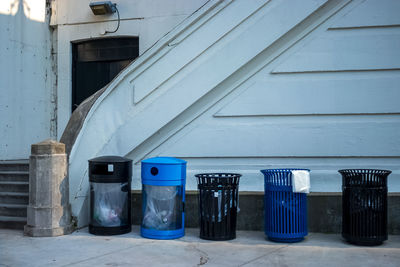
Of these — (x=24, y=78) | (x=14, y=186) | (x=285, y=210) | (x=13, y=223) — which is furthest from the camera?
(x=24, y=78)

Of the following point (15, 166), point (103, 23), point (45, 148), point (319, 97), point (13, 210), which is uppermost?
point (103, 23)

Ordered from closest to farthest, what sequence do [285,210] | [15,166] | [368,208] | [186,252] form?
Result: [186,252] → [368,208] → [285,210] → [15,166]

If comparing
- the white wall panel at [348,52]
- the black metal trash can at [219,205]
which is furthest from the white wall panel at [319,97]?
the black metal trash can at [219,205]

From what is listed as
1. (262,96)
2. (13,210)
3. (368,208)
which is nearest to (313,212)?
(368,208)

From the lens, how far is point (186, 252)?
5129 mm

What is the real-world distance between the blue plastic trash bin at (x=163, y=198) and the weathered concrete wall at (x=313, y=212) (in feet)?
1.63

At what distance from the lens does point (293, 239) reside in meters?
5.62

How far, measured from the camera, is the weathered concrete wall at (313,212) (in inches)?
237

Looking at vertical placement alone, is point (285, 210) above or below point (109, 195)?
below

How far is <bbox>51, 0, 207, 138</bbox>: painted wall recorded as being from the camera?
9.35 meters

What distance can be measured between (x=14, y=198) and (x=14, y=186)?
0.28 metres

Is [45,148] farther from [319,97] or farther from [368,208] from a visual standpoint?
[368,208]

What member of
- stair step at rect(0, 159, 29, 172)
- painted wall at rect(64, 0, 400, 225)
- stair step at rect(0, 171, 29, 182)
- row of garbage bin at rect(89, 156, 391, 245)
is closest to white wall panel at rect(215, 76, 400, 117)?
painted wall at rect(64, 0, 400, 225)

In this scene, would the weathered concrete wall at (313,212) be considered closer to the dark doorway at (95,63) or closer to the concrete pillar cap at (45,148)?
the concrete pillar cap at (45,148)
